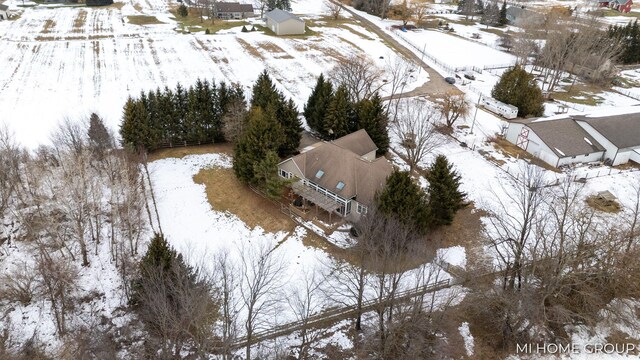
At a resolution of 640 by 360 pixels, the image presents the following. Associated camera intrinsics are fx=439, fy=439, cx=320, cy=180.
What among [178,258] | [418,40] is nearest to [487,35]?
[418,40]

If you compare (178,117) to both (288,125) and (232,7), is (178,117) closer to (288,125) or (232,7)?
(288,125)

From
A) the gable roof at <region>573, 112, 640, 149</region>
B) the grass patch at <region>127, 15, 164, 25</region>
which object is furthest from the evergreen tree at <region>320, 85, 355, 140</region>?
the grass patch at <region>127, 15, 164, 25</region>

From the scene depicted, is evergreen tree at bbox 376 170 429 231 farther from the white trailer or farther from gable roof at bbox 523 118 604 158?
the white trailer

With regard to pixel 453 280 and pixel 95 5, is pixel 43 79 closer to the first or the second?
pixel 95 5

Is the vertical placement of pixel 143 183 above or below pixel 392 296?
below

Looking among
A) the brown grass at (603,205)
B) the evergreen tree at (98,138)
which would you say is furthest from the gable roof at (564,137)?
the evergreen tree at (98,138)
